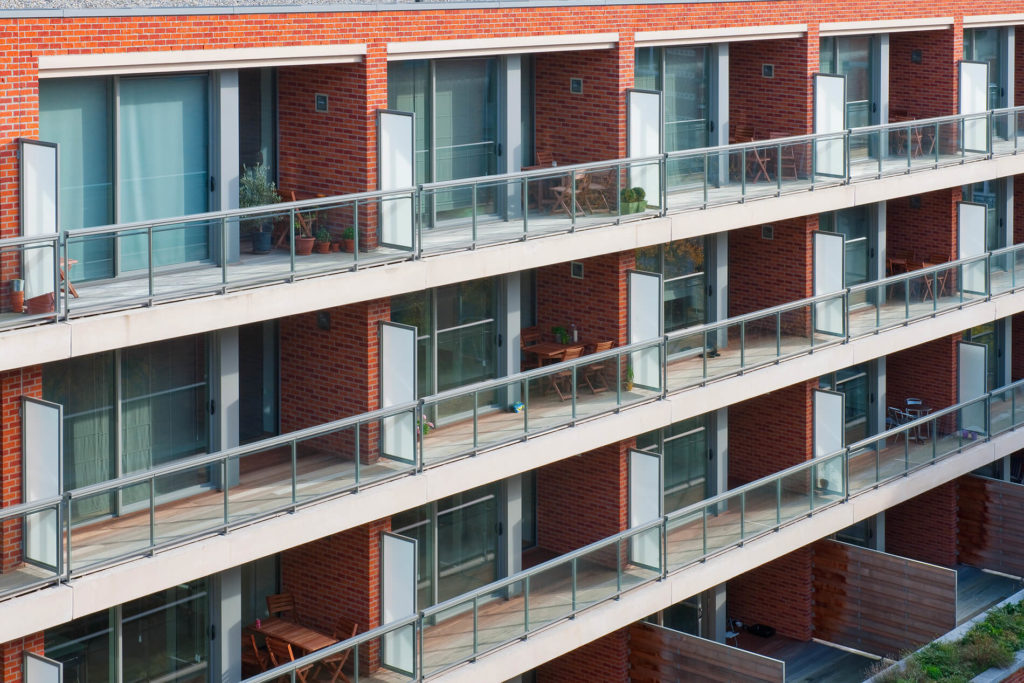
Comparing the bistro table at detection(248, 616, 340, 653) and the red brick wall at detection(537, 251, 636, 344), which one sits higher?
the red brick wall at detection(537, 251, 636, 344)

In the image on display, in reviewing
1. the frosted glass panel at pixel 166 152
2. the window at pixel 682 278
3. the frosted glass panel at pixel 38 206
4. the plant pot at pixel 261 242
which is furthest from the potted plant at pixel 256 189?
the window at pixel 682 278

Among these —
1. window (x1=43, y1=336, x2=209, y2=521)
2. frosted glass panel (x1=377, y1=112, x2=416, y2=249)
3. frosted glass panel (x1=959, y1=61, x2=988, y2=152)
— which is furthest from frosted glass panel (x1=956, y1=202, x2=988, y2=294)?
window (x1=43, y1=336, x2=209, y2=521)

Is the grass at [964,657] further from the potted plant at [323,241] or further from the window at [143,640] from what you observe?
the potted plant at [323,241]

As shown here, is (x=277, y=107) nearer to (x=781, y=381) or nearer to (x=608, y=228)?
(x=608, y=228)

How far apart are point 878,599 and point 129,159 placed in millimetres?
14125

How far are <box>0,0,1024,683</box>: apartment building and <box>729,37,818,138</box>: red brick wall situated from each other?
0.06 metres

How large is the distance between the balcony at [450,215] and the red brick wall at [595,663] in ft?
20.7

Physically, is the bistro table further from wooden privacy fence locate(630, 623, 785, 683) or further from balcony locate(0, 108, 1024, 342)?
wooden privacy fence locate(630, 623, 785, 683)

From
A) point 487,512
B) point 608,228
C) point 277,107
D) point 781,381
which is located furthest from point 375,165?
point 781,381

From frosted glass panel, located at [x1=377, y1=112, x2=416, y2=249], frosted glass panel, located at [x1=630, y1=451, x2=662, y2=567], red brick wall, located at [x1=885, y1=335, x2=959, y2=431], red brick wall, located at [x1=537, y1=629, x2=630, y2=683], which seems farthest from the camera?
red brick wall, located at [x1=885, y1=335, x2=959, y2=431]

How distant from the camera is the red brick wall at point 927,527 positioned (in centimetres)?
3028

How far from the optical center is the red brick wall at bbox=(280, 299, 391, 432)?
20062 millimetres

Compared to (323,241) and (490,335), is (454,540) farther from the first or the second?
(323,241)

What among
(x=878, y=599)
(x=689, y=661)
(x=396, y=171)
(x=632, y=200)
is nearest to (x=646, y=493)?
(x=689, y=661)
